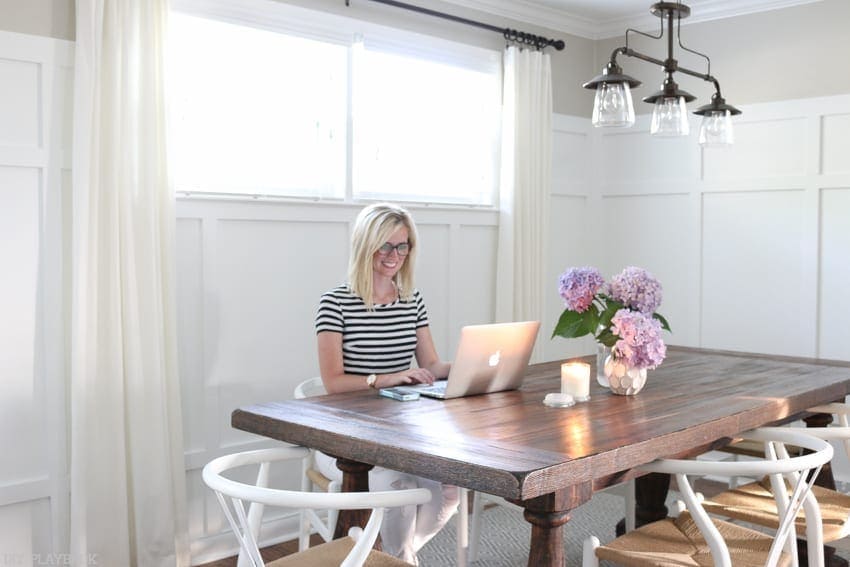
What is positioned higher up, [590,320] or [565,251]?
[565,251]

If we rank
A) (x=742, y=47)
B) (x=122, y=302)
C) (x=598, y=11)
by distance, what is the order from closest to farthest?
(x=122, y=302) < (x=742, y=47) < (x=598, y=11)

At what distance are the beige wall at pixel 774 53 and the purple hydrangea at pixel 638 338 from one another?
2385mm

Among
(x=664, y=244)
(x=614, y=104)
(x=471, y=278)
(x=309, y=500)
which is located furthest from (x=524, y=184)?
(x=309, y=500)

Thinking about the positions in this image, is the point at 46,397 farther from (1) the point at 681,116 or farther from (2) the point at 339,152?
(1) the point at 681,116

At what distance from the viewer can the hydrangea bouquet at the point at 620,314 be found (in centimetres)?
267

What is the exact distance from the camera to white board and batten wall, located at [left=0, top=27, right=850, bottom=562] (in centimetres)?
310

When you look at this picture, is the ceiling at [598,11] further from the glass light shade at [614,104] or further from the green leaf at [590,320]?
the green leaf at [590,320]

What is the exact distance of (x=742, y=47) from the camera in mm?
4691

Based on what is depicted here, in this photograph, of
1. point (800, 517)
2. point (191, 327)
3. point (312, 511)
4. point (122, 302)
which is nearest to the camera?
point (800, 517)

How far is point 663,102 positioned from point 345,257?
65.4 inches

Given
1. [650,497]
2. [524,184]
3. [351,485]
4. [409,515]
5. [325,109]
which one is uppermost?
[325,109]

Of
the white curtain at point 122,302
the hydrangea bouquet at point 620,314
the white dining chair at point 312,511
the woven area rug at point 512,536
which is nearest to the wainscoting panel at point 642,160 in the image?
the woven area rug at point 512,536

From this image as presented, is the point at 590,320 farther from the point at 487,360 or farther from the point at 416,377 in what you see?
the point at 416,377

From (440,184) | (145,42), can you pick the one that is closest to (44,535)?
(145,42)
